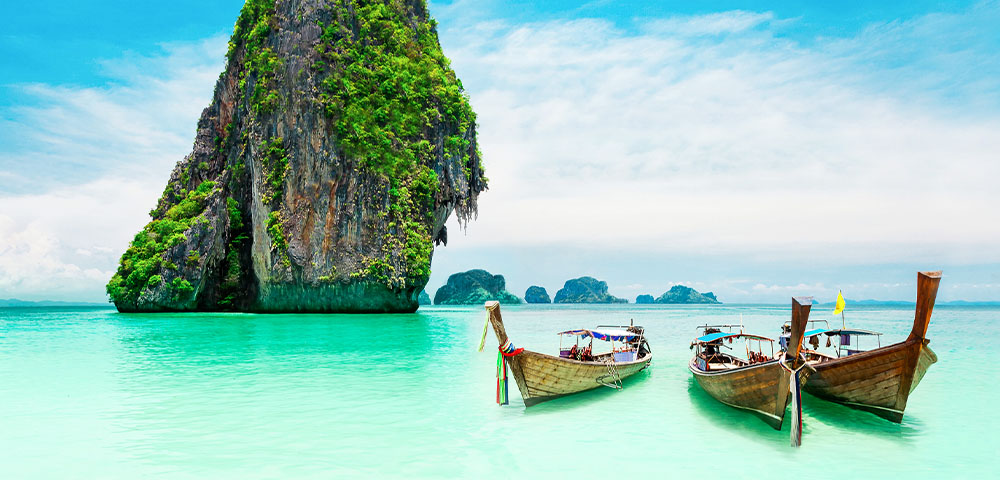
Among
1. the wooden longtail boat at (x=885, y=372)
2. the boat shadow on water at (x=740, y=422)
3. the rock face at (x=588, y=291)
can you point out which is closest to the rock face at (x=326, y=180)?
the boat shadow on water at (x=740, y=422)

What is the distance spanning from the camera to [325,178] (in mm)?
36938

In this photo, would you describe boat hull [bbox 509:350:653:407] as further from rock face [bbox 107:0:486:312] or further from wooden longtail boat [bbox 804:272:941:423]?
rock face [bbox 107:0:486:312]

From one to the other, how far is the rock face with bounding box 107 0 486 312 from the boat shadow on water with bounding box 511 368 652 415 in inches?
1044

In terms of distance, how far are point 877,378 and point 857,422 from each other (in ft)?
2.72

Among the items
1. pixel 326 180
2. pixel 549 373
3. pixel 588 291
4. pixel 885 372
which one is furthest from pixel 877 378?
pixel 588 291

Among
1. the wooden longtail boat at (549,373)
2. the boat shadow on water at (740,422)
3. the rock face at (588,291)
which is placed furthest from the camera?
the rock face at (588,291)

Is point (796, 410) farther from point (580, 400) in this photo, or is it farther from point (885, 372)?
point (580, 400)

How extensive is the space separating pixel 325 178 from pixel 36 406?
27845 mm

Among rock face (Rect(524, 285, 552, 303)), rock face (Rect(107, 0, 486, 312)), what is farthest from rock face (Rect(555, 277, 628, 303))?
rock face (Rect(107, 0, 486, 312))

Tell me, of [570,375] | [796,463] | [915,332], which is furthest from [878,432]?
[570,375]

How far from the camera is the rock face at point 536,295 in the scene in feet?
541

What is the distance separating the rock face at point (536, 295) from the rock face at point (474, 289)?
130ft

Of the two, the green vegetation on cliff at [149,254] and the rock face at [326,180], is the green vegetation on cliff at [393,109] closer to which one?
the rock face at [326,180]

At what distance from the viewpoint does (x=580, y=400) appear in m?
10.8
